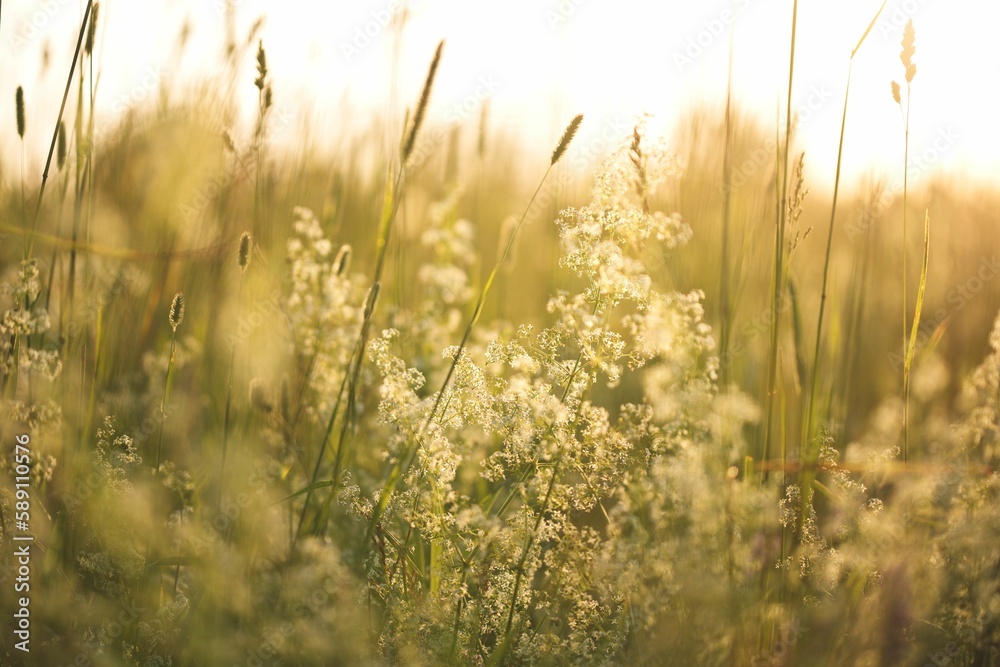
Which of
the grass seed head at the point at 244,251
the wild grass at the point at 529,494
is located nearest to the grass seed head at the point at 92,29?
the wild grass at the point at 529,494

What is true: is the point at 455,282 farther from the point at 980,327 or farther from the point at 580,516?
the point at 980,327

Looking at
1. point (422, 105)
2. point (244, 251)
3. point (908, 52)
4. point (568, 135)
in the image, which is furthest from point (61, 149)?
point (908, 52)

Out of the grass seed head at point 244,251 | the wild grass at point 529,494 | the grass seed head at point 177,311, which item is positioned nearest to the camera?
the wild grass at point 529,494

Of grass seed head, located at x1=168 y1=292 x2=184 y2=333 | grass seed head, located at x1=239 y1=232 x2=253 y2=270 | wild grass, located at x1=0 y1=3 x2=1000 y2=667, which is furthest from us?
grass seed head, located at x1=239 y1=232 x2=253 y2=270

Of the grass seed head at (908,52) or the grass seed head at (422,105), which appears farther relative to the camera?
the grass seed head at (908,52)

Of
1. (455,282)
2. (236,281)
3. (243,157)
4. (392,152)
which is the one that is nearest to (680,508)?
(392,152)

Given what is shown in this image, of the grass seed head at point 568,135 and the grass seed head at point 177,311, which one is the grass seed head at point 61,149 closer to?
the grass seed head at point 177,311

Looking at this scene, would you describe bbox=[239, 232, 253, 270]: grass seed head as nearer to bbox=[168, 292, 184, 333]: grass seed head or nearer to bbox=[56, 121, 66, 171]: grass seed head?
bbox=[168, 292, 184, 333]: grass seed head

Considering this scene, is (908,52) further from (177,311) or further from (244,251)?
(177,311)

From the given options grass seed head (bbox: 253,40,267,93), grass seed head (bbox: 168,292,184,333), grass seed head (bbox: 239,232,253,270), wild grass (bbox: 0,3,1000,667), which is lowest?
wild grass (bbox: 0,3,1000,667)

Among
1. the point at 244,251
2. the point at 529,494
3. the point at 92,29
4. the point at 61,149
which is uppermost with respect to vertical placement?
the point at 92,29

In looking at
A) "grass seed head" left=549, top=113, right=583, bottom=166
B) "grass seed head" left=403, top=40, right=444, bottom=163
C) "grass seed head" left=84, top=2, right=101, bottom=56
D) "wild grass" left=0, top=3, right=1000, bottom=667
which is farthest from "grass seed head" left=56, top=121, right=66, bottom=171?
"grass seed head" left=549, top=113, right=583, bottom=166

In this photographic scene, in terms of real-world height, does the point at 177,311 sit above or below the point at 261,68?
below

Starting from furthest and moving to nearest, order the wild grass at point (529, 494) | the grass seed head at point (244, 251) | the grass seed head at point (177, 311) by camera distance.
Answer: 1. the grass seed head at point (244, 251)
2. the grass seed head at point (177, 311)
3. the wild grass at point (529, 494)
